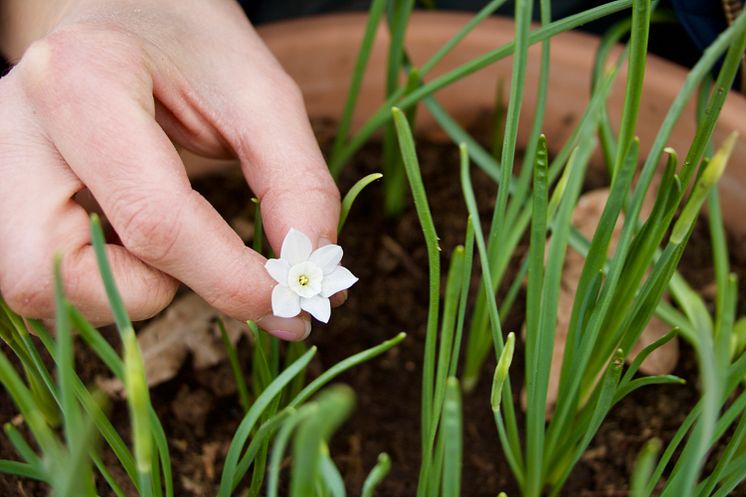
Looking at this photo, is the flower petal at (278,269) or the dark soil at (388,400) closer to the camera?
the flower petal at (278,269)

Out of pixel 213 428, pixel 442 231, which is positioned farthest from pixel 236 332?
pixel 442 231

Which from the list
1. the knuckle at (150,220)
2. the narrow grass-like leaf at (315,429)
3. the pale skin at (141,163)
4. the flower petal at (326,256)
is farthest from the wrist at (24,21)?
the narrow grass-like leaf at (315,429)

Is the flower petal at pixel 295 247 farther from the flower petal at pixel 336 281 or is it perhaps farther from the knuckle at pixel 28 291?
the knuckle at pixel 28 291

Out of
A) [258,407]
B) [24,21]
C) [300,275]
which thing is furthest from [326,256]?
[24,21]

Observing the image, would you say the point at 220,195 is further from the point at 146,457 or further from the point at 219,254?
the point at 146,457

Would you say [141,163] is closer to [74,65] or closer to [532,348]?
[74,65]

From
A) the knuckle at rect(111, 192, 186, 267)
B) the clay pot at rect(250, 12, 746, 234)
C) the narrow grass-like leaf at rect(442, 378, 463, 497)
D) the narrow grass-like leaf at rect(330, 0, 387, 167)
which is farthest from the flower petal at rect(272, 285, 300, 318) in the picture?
the clay pot at rect(250, 12, 746, 234)

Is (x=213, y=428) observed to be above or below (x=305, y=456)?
below
